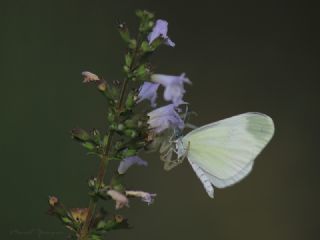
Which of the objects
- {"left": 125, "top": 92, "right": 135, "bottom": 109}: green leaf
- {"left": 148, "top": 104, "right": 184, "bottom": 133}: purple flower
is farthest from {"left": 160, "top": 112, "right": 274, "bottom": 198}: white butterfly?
{"left": 125, "top": 92, "right": 135, "bottom": 109}: green leaf

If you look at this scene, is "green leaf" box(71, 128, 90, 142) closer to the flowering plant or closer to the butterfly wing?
the flowering plant

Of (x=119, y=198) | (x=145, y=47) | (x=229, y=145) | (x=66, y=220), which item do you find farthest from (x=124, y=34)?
(x=229, y=145)

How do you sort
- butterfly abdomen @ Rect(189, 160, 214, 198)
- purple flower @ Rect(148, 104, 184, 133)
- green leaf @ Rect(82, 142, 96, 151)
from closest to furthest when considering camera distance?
green leaf @ Rect(82, 142, 96, 151), purple flower @ Rect(148, 104, 184, 133), butterfly abdomen @ Rect(189, 160, 214, 198)

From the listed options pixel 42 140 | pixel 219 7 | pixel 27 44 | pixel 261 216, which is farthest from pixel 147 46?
pixel 219 7

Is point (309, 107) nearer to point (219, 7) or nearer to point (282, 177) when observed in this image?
point (282, 177)

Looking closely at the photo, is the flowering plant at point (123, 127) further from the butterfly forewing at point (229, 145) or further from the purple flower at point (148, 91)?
the butterfly forewing at point (229, 145)

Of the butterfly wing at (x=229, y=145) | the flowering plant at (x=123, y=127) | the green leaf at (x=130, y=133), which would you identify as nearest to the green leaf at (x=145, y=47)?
the flowering plant at (x=123, y=127)

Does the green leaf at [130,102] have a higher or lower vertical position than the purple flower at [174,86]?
lower
